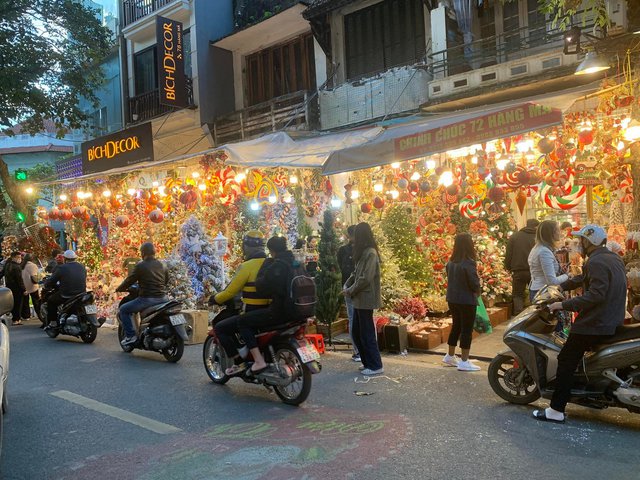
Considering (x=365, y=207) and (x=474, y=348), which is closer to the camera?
(x=474, y=348)

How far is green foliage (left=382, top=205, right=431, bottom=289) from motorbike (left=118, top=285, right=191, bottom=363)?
4.48 meters

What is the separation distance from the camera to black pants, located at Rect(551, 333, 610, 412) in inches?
190

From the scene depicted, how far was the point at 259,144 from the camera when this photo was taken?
11180 mm

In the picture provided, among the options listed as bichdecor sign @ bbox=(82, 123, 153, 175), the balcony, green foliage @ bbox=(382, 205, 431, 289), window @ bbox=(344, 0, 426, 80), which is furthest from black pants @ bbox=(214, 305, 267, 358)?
bichdecor sign @ bbox=(82, 123, 153, 175)

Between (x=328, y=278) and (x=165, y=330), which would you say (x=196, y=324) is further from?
(x=328, y=278)

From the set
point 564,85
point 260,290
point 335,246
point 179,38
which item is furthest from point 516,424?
point 179,38

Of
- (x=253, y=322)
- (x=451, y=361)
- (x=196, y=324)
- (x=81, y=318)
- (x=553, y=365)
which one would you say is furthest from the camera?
(x=81, y=318)

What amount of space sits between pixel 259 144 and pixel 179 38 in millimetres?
7586

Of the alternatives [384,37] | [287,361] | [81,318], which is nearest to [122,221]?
[81,318]

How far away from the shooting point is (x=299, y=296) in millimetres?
5820

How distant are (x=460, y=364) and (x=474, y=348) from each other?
1.26 metres

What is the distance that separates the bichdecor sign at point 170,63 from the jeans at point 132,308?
30.7 ft

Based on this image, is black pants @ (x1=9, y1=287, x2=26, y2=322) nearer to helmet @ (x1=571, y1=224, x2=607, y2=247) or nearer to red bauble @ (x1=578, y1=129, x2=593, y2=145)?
red bauble @ (x1=578, y1=129, x2=593, y2=145)

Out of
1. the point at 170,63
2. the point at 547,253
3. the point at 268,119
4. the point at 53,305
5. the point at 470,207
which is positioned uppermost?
the point at 170,63
